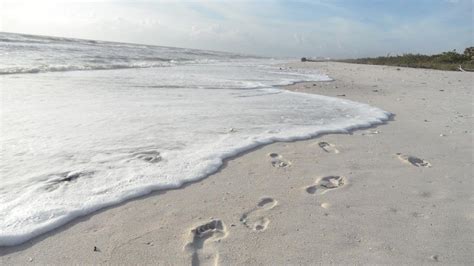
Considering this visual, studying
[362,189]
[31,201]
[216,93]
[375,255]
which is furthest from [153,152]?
[216,93]

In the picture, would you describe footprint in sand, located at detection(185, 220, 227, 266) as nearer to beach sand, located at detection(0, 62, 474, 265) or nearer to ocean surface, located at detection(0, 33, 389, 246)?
beach sand, located at detection(0, 62, 474, 265)

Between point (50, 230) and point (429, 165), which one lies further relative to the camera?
point (429, 165)

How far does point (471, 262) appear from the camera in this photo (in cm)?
184

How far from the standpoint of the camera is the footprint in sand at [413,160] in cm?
334

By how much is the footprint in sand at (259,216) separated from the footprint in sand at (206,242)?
16 centimetres

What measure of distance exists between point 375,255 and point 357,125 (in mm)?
3113

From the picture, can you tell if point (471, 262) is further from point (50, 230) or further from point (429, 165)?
point (50, 230)

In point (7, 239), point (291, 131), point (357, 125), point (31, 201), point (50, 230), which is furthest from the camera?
point (357, 125)

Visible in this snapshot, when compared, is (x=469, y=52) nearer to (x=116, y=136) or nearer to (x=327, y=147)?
(x=327, y=147)

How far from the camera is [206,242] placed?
2.00 meters

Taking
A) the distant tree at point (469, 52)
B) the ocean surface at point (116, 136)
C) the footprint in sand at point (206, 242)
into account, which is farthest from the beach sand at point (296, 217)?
the distant tree at point (469, 52)

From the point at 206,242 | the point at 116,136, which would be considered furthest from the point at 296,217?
the point at 116,136

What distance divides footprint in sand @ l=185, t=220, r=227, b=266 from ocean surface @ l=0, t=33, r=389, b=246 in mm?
623

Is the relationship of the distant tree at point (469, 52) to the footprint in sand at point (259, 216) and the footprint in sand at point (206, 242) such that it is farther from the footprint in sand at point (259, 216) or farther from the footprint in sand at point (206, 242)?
the footprint in sand at point (206, 242)
